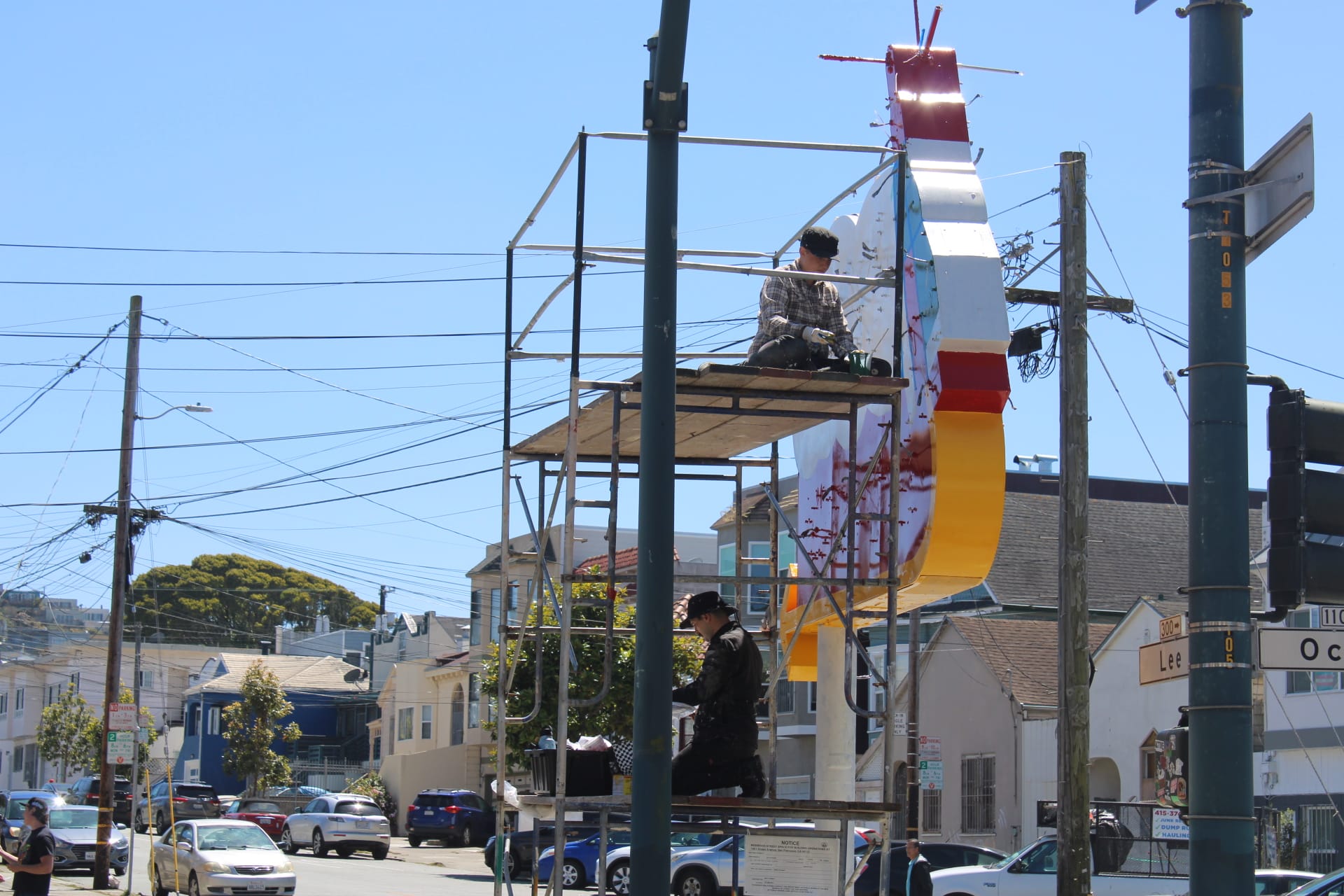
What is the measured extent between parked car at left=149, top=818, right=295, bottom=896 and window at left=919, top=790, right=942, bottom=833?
16.2 metres

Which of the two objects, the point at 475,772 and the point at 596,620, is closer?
the point at 596,620

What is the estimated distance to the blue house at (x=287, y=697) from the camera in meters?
68.1

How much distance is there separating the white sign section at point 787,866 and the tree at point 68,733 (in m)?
63.4

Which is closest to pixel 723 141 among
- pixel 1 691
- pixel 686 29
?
pixel 686 29

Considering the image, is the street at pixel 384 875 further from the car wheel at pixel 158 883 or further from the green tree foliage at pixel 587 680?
the green tree foliage at pixel 587 680

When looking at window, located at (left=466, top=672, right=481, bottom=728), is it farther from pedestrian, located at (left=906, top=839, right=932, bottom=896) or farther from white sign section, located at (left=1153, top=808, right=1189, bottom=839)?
pedestrian, located at (left=906, top=839, right=932, bottom=896)

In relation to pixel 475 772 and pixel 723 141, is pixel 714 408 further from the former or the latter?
pixel 475 772

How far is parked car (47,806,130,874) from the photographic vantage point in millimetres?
30906

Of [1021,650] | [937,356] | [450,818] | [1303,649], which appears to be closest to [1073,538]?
[937,356]

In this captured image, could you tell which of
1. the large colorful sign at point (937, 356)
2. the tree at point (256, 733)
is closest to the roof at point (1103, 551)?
the large colorful sign at point (937, 356)

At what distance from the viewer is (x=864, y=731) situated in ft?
136

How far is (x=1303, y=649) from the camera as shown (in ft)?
25.2

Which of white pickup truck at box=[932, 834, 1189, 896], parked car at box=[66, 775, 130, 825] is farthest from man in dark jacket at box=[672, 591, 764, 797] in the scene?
parked car at box=[66, 775, 130, 825]

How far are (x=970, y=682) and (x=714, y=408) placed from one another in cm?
2714
